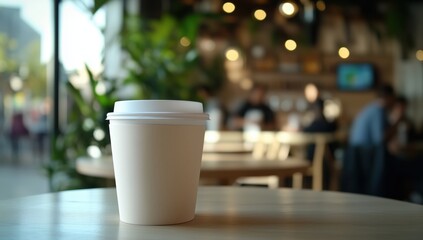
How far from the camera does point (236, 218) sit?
89 cm

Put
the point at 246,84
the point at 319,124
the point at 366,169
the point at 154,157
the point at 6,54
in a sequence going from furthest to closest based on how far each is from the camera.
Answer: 1. the point at 246,84
2. the point at 319,124
3. the point at 366,169
4. the point at 6,54
5. the point at 154,157

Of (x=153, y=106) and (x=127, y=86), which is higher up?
(x=153, y=106)

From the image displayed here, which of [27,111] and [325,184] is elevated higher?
[27,111]

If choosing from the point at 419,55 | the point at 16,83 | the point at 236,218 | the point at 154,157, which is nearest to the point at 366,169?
the point at 16,83

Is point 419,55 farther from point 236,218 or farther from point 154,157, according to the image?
point 154,157

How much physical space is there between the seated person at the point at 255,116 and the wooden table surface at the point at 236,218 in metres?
5.36

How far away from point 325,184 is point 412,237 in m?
4.58

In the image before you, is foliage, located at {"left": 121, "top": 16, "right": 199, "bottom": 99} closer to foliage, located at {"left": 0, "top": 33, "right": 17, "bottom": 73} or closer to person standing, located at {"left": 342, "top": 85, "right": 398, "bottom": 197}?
foliage, located at {"left": 0, "top": 33, "right": 17, "bottom": 73}

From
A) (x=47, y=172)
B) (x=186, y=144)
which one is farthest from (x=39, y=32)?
(x=186, y=144)

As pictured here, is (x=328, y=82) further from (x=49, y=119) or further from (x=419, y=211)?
(x=419, y=211)

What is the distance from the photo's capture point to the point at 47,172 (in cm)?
328

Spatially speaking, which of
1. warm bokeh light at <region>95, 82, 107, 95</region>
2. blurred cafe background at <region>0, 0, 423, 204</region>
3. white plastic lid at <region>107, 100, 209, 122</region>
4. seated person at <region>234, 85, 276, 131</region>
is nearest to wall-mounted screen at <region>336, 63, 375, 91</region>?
blurred cafe background at <region>0, 0, 423, 204</region>

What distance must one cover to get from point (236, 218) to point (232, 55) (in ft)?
26.3

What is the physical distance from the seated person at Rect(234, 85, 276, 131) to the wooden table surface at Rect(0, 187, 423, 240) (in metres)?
5.36
